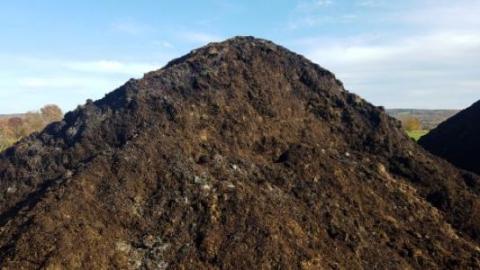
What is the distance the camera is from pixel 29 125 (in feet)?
204

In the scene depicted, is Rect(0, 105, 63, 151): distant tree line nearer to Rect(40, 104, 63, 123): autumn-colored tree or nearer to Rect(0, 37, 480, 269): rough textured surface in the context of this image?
Rect(40, 104, 63, 123): autumn-colored tree

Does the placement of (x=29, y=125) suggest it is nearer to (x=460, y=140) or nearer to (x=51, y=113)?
(x=51, y=113)

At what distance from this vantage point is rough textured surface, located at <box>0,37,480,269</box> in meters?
10.6

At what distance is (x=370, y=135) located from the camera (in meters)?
16.2

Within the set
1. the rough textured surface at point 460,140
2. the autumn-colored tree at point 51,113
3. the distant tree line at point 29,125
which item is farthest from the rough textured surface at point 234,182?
the autumn-colored tree at point 51,113

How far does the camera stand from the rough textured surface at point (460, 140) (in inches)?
857

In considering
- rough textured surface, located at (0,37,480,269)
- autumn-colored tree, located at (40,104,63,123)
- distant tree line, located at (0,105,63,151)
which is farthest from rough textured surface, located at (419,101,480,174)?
autumn-colored tree, located at (40,104,63,123)

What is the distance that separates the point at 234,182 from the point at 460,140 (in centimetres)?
1605

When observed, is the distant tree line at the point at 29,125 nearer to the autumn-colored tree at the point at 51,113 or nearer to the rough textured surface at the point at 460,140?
the autumn-colored tree at the point at 51,113

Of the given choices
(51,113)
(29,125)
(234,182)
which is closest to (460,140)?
(234,182)

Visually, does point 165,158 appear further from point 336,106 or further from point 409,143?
point 409,143

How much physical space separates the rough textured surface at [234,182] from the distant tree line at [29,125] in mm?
38188

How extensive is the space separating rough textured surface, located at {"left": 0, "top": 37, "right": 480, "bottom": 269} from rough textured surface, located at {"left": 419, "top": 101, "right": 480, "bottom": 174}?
6669mm

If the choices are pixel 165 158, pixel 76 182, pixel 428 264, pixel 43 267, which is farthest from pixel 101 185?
pixel 428 264
